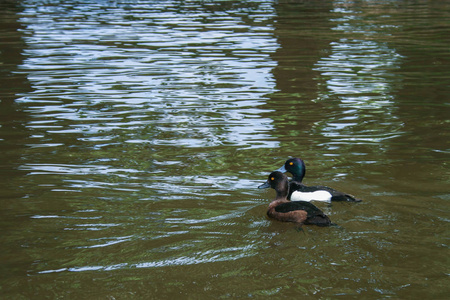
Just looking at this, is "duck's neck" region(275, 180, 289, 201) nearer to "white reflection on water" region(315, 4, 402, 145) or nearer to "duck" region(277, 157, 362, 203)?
"duck" region(277, 157, 362, 203)

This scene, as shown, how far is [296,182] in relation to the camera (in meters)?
Result: 8.91

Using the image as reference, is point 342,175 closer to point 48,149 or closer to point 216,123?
point 216,123

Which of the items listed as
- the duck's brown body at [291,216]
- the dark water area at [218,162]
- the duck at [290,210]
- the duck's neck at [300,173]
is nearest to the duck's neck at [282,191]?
the duck at [290,210]

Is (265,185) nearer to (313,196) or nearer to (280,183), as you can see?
(280,183)

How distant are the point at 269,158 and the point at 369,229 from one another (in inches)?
132

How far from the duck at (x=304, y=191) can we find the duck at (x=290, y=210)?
436mm

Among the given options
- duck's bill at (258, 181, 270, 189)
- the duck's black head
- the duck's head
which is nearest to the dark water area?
duck's bill at (258, 181, 270, 189)

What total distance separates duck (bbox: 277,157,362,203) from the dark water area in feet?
0.69

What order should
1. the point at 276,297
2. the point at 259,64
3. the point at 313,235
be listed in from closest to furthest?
the point at 276,297 → the point at 313,235 → the point at 259,64

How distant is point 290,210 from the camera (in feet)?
24.7

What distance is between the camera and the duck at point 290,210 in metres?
7.22

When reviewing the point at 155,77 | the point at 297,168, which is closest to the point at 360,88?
the point at 155,77

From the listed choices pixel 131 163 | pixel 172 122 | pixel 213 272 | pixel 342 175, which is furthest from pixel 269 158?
pixel 213 272

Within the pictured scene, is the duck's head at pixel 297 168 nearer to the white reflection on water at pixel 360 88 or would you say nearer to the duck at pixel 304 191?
the duck at pixel 304 191
